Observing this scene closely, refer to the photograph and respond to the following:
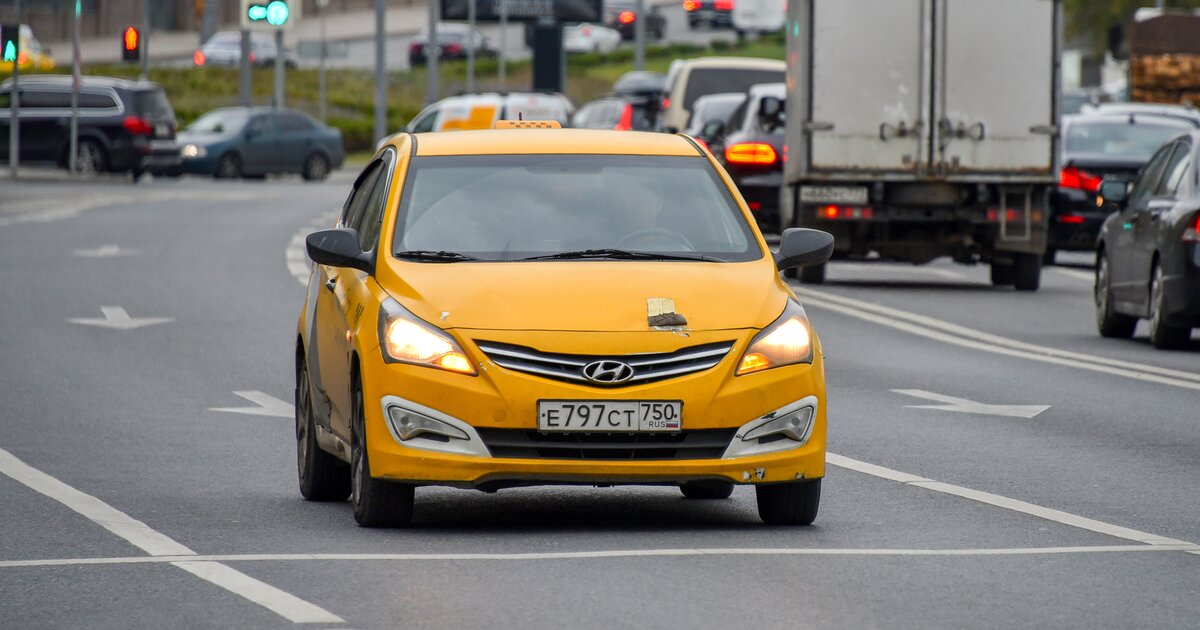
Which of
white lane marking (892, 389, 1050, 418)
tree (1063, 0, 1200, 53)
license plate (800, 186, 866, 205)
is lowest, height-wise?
white lane marking (892, 389, 1050, 418)

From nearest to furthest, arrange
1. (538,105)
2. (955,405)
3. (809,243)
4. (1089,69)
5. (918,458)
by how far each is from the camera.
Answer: (809,243)
(918,458)
(955,405)
(538,105)
(1089,69)

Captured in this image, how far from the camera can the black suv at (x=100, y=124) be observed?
47.2 metres

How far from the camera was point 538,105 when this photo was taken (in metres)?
40.8

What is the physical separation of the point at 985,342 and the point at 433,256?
33.9 ft

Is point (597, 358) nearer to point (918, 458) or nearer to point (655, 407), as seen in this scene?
point (655, 407)

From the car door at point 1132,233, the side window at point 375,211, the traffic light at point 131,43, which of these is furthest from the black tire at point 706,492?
the traffic light at point 131,43

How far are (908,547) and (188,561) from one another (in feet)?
7.90

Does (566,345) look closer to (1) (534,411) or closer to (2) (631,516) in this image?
(1) (534,411)

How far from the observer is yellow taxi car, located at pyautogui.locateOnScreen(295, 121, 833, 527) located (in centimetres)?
884

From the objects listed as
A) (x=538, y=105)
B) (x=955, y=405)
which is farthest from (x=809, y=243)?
(x=538, y=105)

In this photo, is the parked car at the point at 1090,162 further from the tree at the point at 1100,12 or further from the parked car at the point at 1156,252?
the tree at the point at 1100,12

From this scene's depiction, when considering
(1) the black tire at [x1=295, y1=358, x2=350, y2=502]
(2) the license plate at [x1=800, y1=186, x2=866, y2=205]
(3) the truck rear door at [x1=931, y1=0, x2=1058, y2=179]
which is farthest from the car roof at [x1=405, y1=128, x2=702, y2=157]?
(3) the truck rear door at [x1=931, y1=0, x2=1058, y2=179]

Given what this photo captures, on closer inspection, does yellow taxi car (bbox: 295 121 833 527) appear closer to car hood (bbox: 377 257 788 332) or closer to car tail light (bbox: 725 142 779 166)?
car hood (bbox: 377 257 788 332)

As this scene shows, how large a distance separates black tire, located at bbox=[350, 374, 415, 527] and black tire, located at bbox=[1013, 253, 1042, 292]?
16.2 m
